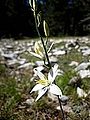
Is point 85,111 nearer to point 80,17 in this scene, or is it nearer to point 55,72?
point 55,72

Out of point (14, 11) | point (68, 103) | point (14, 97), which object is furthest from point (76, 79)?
point (14, 11)

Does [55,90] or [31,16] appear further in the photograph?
[31,16]

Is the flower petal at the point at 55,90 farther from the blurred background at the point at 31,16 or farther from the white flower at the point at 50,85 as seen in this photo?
the blurred background at the point at 31,16

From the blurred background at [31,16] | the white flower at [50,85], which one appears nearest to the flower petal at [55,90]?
the white flower at [50,85]

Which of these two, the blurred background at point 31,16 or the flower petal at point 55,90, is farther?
the blurred background at point 31,16

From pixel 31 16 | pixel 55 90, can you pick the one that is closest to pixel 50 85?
pixel 55 90

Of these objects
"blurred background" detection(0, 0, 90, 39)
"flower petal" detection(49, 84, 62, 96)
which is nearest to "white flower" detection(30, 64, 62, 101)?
"flower petal" detection(49, 84, 62, 96)

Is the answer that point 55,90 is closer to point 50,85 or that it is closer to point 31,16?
point 50,85

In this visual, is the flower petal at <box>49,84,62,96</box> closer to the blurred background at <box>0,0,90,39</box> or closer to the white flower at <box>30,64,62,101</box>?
the white flower at <box>30,64,62,101</box>
